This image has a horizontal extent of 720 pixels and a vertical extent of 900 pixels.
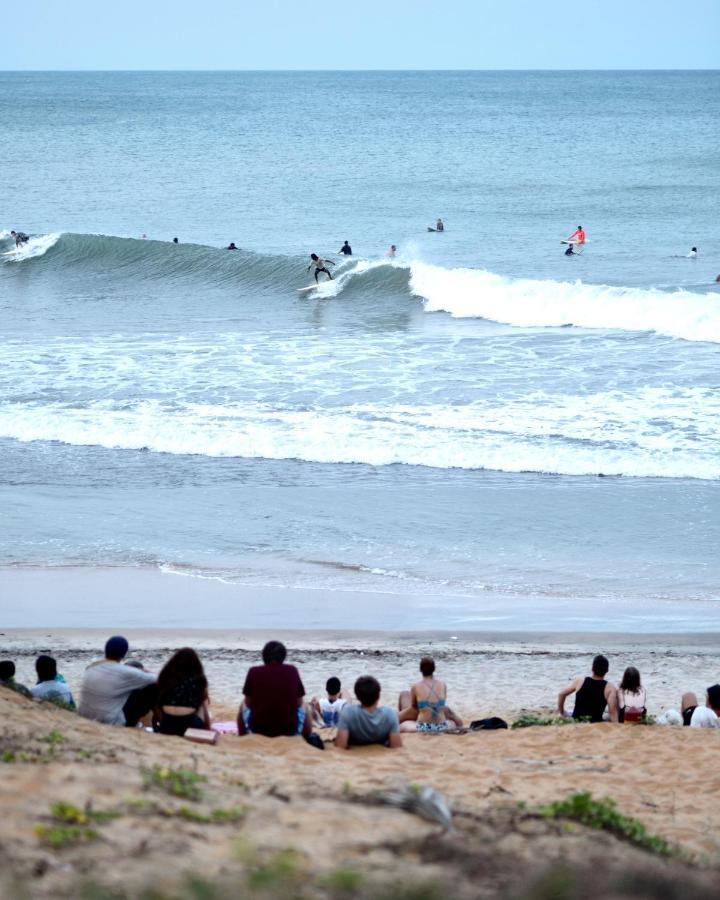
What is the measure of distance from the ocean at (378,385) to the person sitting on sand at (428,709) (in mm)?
2889

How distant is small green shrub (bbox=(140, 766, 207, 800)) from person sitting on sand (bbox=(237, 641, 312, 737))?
1.95 metres

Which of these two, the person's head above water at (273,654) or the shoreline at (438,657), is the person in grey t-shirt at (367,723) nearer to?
the person's head above water at (273,654)

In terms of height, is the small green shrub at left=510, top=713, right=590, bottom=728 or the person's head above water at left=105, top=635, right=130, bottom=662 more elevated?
the person's head above water at left=105, top=635, right=130, bottom=662

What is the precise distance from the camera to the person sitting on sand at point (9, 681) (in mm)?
7969

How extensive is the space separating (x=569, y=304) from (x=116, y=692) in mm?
24575

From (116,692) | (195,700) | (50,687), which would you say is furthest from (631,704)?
(50,687)

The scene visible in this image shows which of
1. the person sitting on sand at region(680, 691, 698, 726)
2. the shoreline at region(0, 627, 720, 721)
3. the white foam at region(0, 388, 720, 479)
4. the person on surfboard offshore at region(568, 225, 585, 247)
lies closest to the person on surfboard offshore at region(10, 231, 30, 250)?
the person on surfboard offshore at region(568, 225, 585, 247)

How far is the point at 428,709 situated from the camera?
9242 millimetres

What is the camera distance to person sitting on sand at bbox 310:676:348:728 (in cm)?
951

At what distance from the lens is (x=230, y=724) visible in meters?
8.83

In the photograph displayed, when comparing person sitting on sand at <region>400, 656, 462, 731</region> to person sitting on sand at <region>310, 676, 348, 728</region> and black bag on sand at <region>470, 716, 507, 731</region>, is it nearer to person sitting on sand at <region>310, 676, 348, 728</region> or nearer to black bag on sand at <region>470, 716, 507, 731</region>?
black bag on sand at <region>470, 716, 507, 731</region>

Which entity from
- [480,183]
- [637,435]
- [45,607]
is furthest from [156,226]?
[45,607]

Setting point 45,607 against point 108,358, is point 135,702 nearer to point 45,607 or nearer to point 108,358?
point 45,607

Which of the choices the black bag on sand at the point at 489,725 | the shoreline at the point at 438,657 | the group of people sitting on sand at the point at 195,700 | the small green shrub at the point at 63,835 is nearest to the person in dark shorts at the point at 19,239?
the shoreline at the point at 438,657
